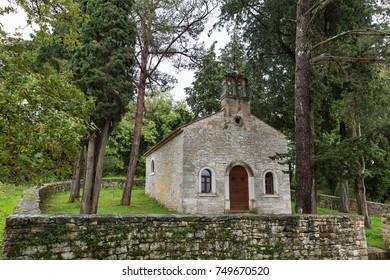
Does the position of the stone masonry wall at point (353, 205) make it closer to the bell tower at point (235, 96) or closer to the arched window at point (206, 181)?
the bell tower at point (235, 96)

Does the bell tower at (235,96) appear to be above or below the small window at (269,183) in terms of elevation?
above

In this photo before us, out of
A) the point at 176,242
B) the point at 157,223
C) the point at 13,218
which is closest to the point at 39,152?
the point at 13,218

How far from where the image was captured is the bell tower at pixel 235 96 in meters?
16.1

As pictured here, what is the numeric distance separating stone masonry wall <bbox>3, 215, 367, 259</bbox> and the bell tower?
9963 mm

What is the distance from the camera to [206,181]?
1495 centimetres

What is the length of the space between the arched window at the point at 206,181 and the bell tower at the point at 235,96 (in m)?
3.45

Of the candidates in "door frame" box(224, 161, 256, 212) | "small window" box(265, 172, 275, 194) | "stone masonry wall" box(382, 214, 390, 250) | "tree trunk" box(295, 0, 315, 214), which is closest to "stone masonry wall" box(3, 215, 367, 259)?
"tree trunk" box(295, 0, 315, 214)

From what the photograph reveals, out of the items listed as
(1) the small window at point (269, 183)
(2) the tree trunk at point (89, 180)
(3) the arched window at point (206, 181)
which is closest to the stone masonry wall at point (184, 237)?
(2) the tree trunk at point (89, 180)

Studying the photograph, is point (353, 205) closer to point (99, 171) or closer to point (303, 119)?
point (303, 119)

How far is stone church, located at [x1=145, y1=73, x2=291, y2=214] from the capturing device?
14656mm

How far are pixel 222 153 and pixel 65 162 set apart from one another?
11035mm

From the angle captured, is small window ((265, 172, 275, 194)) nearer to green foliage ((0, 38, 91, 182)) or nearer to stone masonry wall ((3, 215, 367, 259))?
stone masonry wall ((3, 215, 367, 259))

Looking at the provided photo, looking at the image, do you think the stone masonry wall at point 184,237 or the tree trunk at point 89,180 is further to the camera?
the tree trunk at point 89,180
